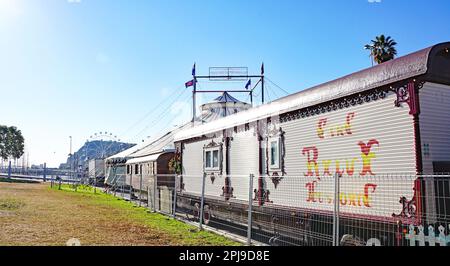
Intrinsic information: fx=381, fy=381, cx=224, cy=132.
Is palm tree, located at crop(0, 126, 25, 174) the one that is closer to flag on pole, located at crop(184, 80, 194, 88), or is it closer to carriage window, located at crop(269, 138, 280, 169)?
flag on pole, located at crop(184, 80, 194, 88)

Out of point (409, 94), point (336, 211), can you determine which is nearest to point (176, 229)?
point (336, 211)

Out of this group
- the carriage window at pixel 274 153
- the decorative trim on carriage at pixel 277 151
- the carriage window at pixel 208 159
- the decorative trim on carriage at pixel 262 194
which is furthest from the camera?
the carriage window at pixel 208 159

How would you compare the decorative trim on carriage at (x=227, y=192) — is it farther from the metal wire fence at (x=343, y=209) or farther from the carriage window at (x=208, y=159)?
the carriage window at (x=208, y=159)

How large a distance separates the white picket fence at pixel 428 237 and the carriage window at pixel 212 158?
26.0 feet

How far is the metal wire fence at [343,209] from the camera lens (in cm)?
618

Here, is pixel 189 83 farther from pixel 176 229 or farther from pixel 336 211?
pixel 336 211

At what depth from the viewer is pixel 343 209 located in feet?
25.1

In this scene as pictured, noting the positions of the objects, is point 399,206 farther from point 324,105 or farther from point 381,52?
point 381,52

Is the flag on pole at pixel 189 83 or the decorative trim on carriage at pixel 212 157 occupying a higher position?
the flag on pole at pixel 189 83

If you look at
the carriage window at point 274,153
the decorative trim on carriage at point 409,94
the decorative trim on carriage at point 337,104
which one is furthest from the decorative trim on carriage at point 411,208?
the carriage window at point 274,153

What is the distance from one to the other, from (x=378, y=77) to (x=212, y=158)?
7579 millimetres

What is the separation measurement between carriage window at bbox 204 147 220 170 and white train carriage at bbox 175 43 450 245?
2.68 m

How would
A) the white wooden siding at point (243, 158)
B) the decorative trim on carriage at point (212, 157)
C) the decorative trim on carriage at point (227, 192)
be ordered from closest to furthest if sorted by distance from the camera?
the white wooden siding at point (243, 158), the decorative trim on carriage at point (227, 192), the decorative trim on carriage at point (212, 157)

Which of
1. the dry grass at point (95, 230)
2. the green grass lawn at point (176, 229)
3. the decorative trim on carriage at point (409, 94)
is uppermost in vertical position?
the decorative trim on carriage at point (409, 94)
